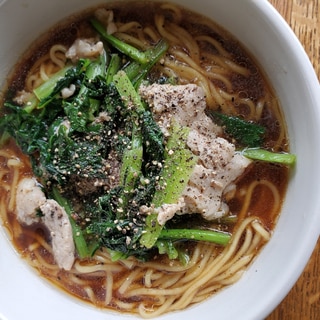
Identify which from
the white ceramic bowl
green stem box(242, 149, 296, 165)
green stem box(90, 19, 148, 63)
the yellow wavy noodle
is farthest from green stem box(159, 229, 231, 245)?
green stem box(90, 19, 148, 63)

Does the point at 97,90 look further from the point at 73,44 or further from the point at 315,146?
the point at 315,146

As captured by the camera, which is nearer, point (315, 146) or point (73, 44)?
point (315, 146)

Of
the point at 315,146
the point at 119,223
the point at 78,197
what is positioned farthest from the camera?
the point at 78,197

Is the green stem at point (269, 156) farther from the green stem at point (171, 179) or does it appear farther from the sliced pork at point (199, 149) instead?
the green stem at point (171, 179)

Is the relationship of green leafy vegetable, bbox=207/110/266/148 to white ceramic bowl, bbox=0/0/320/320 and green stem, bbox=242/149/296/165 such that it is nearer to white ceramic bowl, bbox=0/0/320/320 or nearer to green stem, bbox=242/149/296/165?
green stem, bbox=242/149/296/165

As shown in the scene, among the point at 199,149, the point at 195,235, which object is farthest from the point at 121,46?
the point at 195,235

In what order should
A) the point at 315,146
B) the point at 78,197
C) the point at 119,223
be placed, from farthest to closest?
1. the point at 78,197
2. the point at 119,223
3. the point at 315,146

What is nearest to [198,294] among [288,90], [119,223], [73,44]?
[119,223]

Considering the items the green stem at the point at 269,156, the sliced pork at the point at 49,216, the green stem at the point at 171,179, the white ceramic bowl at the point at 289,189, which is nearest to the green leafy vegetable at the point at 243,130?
the green stem at the point at 269,156
